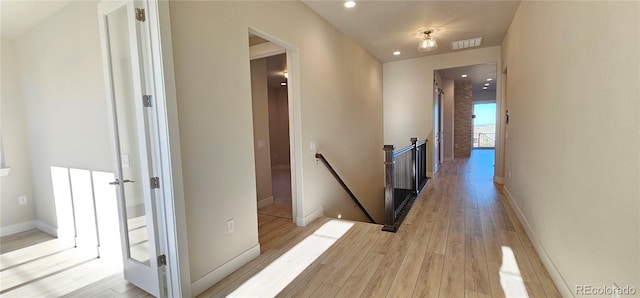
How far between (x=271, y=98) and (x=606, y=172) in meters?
8.44

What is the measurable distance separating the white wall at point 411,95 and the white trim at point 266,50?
12.9ft

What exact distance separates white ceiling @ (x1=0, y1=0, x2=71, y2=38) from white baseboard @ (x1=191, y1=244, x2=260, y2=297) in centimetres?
318

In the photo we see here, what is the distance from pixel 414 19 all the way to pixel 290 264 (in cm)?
379

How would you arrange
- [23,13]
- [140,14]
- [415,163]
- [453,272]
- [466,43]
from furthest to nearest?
[466,43] → [415,163] → [23,13] → [453,272] → [140,14]

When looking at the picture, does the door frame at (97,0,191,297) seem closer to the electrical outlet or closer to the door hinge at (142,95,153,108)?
the door hinge at (142,95,153,108)

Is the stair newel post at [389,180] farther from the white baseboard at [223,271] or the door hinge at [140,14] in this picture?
the door hinge at [140,14]

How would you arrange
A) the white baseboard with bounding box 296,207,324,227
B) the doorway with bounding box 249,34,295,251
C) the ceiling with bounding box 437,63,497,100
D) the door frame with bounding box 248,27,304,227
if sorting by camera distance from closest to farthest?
the door frame with bounding box 248,27,304,227
the white baseboard with bounding box 296,207,324,227
the doorway with bounding box 249,34,295,251
the ceiling with bounding box 437,63,497,100

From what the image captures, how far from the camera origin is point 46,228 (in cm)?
A: 366

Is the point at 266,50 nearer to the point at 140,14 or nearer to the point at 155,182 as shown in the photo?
the point at 140,14

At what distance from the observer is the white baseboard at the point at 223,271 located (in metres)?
2.16

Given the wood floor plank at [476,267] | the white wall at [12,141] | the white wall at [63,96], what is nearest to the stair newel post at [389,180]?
the wood floor plank at [476,267]

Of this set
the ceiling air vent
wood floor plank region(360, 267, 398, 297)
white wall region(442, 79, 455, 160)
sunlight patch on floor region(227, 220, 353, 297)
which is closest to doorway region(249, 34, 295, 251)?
sunlight patch on floor region(227, 220, 353, 297)

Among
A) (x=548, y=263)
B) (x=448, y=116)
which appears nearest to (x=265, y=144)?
(x=548, y=263)

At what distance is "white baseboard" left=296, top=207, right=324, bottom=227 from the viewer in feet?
11.5
